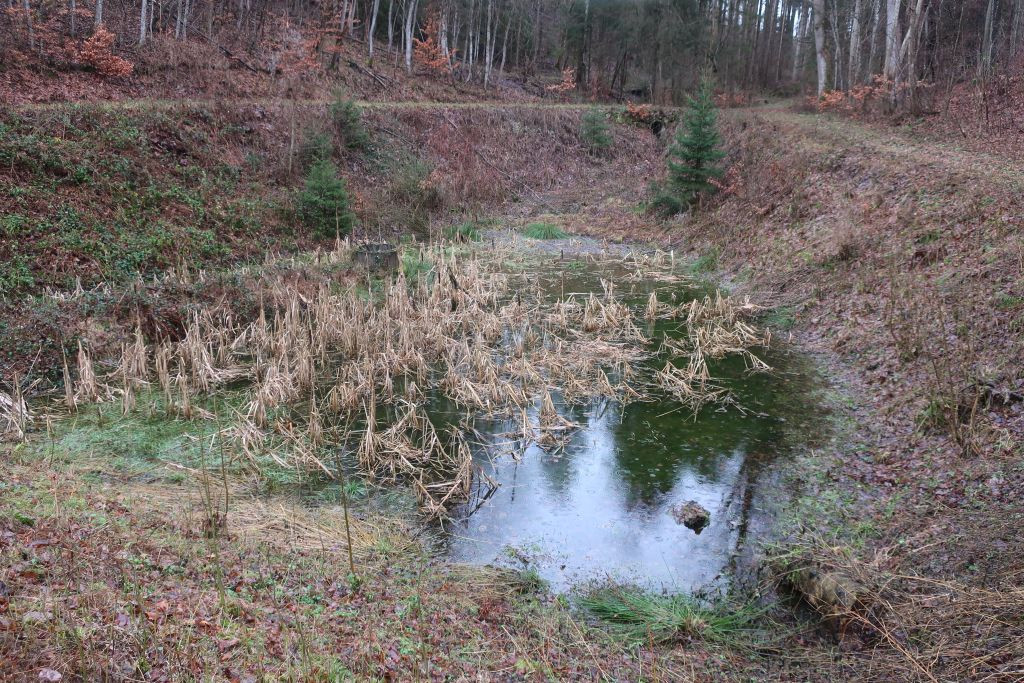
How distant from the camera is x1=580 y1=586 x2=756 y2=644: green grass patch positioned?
5.20 m

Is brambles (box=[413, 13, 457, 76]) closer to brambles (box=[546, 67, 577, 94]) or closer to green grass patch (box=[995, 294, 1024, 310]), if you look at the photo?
brambles (box=[546, 67, 577, 94])

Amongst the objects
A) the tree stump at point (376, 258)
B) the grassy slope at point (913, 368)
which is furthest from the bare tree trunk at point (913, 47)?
the tree stump at point (376, 258)

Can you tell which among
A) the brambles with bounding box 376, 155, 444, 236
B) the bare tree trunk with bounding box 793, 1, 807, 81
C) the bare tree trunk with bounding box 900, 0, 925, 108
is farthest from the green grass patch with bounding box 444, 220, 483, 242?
the bare tree trunk with bounding box 793, 1, 807, 81

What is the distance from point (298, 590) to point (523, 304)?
922 centimetres

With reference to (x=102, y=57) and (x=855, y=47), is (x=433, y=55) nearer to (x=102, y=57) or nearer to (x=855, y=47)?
(x=102, y=57)

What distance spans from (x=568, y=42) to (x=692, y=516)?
4118 centimetres

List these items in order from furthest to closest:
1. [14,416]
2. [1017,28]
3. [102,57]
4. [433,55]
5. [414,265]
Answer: [433,55] < [1017,28] < [102,57] < [414,265] < [14,416]

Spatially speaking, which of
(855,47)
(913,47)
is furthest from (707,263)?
(855,47)

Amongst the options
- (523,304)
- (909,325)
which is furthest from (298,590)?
(523,304)

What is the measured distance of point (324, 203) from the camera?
720 inches

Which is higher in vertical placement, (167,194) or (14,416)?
(167,194)

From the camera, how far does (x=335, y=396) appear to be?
921 cm

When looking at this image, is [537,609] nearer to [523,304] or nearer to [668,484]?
[668,484]

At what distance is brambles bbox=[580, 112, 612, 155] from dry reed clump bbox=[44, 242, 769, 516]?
21049 millimetres
